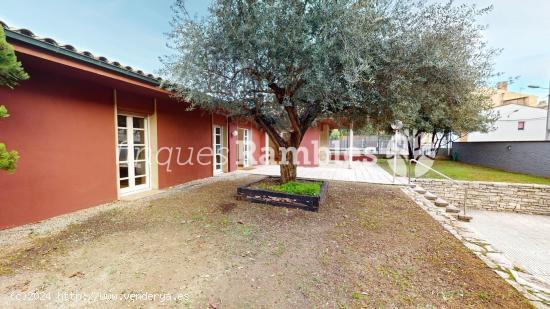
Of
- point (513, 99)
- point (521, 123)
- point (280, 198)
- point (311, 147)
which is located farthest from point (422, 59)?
point (513, 99)

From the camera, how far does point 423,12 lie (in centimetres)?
409

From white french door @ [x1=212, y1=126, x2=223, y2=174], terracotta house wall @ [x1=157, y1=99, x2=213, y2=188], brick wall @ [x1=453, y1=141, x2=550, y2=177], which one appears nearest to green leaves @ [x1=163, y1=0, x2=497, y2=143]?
terracotta house wall @ [x1=157, y1=99, x2=213, y2=188]

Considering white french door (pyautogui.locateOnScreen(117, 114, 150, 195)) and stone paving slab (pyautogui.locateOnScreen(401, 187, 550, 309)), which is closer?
stone paving slab (pyautogui.locateOnScreen(401, 187, 550, 309))

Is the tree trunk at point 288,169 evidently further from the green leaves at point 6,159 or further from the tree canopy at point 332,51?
the green leaves at point 6,159

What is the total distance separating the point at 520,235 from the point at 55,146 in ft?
37.8

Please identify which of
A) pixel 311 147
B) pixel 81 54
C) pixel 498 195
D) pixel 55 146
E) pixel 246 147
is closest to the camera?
pixel 81 54

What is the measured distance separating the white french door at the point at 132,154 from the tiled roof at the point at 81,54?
1437 millimetres

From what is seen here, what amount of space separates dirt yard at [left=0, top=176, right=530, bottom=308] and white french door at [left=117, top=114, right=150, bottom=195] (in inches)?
63.9

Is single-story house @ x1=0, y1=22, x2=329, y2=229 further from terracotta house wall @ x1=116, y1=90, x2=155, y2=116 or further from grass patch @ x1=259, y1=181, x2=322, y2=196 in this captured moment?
grass patch @ x1=259, y1=181, x2=322, y2=196

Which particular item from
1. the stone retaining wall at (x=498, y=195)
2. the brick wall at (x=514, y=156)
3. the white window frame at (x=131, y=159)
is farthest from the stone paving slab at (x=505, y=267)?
the brick wall at (x=514, y=156)

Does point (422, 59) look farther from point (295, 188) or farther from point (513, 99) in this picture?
point (513, 99)

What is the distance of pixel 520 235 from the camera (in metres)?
6.09

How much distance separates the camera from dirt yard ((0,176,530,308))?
2.11m

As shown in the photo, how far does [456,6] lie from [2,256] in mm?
8102
